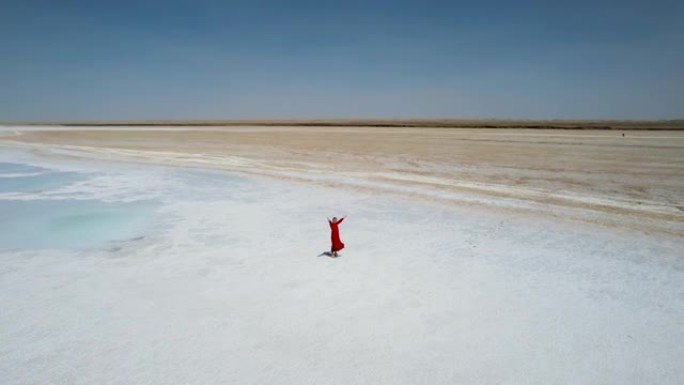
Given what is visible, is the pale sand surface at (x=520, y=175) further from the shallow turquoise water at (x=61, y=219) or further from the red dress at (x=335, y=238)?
the shallow turquoise water at (x=61, y=219)

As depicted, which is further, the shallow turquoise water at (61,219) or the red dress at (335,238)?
the shallow turquoise water at (61,219)

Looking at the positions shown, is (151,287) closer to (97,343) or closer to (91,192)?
(97,343)

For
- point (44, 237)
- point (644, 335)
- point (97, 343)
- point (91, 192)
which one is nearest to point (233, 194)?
point (91, 192)

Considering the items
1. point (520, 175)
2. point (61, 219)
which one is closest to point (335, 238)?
point (61, 219)

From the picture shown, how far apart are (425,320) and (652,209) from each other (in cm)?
919

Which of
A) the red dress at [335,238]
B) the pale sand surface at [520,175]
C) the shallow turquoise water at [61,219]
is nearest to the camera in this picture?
the red dress at [335,238]

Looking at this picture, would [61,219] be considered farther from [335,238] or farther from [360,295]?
[360,295]

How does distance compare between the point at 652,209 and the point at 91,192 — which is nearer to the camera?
the point at 652,209

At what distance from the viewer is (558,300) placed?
18.8ft

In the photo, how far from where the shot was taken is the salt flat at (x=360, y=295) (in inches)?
167

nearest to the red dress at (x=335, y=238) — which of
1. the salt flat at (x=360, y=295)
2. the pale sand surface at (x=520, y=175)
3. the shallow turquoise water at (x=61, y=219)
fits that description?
the salt flat at (x=360, y=295)

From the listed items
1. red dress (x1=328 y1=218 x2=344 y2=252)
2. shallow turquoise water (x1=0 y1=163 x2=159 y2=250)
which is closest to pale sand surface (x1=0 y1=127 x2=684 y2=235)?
red dress (x1=328 y1=218 x2=344 y2=252)

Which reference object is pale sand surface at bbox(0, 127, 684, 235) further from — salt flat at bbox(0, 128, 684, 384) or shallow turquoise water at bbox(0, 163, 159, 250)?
shallow turquoise water at bbox(0, 163, 159, 250)

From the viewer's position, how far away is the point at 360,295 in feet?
19.3
